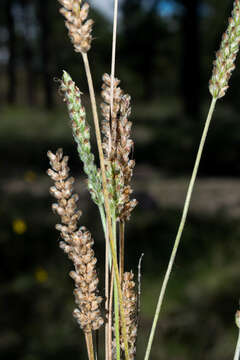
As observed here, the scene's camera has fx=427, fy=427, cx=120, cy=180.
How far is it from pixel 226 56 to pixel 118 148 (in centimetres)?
16

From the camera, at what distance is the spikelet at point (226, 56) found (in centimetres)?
47

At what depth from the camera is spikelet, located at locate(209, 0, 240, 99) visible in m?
0.47

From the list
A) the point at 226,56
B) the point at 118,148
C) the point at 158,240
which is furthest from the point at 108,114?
the point at 158,240

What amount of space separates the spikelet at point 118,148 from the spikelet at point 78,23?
83 millimetres

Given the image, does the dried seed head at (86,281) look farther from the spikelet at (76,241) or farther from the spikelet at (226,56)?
the spikelet at (226,56)

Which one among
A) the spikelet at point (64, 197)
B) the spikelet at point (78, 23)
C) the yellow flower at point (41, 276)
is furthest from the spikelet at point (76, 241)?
the yellow flower at point (41, 276)

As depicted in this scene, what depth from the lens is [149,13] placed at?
12742 millimetres

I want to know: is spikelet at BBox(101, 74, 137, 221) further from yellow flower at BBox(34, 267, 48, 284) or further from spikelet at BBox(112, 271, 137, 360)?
yellow flower at BBox(34, 267, 48, 284)

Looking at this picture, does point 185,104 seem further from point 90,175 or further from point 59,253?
point 90,175

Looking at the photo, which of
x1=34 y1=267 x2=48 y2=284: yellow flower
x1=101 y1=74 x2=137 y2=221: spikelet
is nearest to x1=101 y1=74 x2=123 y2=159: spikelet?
x1=101 y1=74 x2=137 y2=221: spikelet

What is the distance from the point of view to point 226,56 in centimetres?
49

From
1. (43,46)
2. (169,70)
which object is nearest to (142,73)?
(169,70)

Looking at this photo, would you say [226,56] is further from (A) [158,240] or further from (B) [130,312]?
(A) [158,240]

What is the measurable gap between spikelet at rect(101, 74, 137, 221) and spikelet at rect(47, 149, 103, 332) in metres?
0.05
